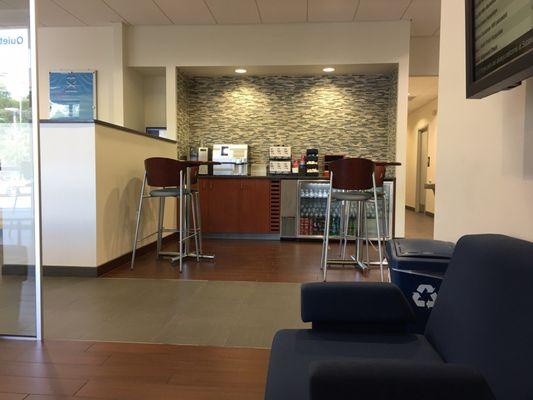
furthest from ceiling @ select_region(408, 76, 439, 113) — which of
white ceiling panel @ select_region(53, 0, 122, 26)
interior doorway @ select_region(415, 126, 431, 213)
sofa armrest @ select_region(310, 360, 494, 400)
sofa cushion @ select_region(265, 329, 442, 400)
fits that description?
sofa armrest @ select_region(310, 360, 494, 400)

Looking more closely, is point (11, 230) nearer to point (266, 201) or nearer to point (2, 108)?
point (2, 108)

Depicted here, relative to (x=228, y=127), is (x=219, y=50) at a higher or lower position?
higher

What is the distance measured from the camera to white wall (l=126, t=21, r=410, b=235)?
18.5ft

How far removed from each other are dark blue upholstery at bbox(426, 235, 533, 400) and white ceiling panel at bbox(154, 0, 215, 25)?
491cm


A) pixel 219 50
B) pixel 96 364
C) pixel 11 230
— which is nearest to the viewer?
pixel 96 364

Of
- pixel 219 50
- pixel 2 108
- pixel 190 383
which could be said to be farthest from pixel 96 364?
pixel 219 50

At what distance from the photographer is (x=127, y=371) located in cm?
194

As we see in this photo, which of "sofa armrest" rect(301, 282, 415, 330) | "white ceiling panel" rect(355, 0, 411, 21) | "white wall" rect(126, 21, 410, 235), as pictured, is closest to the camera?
"sofa armrest" rect(301, 282, 415, 330)

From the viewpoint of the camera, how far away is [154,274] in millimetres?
3777

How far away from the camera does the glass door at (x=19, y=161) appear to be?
2344mm

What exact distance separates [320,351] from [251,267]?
283 cm

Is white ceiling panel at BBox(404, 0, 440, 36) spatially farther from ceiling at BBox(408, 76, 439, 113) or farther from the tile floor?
the tile floor

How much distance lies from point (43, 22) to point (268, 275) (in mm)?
5002

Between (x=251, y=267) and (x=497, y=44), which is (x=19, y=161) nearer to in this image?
(x=251, y=267)
